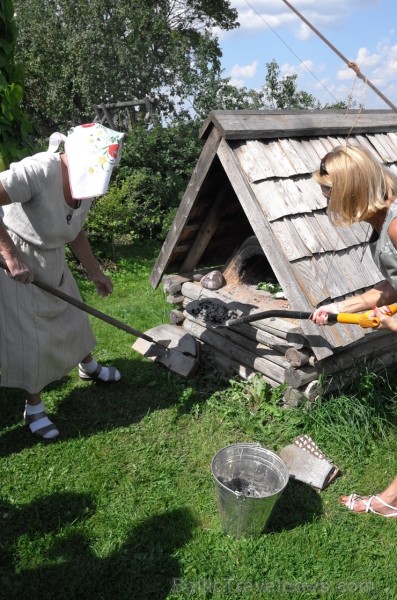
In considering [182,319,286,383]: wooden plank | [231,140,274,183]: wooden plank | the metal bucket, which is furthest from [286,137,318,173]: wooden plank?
the metal bucket

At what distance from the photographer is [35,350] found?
382 centimetres

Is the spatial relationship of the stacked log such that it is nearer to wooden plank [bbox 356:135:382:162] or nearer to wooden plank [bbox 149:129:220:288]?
wooden plank [bbox 149:129:220:288]

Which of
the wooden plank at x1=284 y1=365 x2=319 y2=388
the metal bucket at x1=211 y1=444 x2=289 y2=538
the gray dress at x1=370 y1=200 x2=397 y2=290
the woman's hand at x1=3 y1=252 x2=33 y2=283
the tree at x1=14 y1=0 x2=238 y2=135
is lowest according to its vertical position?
the metal bucket at x1=211 y1=444 x2=289 y2=538

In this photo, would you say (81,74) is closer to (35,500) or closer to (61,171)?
(61,171)

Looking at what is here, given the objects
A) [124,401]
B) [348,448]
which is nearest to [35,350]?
[124,401]

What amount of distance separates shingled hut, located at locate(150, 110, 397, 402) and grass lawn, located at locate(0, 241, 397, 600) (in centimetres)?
29

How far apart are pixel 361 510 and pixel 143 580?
142 centimetres

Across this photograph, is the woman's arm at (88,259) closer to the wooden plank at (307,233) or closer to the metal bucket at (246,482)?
the wooden plank at (307,233)

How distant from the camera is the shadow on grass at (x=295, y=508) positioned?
319 cm

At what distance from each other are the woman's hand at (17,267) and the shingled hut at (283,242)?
1473mm

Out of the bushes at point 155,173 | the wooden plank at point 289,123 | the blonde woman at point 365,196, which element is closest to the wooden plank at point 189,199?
the wooden plank at point 289,123

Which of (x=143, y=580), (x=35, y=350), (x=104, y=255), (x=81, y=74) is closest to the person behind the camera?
(x=143, y=580)

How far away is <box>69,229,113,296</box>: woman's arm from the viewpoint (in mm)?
4137

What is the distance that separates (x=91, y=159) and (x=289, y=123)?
1704 millimetres
